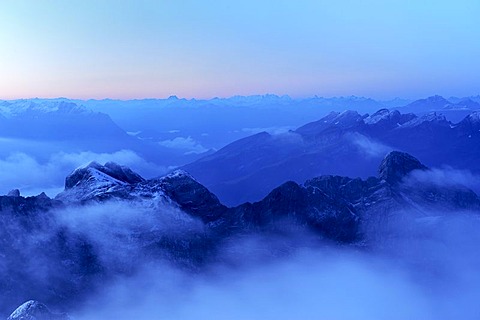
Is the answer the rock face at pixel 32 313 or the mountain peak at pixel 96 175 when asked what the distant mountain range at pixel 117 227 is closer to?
the mountain peak at pixel 96 175

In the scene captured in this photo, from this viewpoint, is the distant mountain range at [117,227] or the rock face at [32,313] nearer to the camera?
the rock face at [32,313]

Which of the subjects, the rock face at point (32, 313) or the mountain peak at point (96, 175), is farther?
the mountain peak at point (96, 175)

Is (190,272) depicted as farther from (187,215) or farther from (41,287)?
(41,287)

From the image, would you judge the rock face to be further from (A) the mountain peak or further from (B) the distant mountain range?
(A) the mountain peak

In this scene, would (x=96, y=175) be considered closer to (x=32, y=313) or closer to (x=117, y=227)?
(x=117, y=227)

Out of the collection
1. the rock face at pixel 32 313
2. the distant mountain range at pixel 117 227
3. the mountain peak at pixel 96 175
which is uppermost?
the mountain peak at pixel 96 175

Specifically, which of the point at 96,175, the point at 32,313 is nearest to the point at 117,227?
the point at 96,175

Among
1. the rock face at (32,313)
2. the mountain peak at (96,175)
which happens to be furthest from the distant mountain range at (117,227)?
the rock face at (32,313)

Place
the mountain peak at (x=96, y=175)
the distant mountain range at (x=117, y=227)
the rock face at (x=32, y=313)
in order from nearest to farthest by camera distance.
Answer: the rock face at (x=32, y=313) → the distant mountain range at (x=117, y=227) → the mountain peak at (x=96, y=175)

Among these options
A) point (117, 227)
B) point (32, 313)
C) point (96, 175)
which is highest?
point (96, 175)

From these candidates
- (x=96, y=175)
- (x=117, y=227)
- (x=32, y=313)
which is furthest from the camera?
(x=96, y=175)

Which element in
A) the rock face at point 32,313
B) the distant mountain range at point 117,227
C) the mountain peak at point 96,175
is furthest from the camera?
the mountain peak at point 96,175

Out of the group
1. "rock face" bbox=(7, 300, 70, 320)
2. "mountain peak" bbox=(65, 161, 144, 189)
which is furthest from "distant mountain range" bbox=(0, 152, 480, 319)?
"rock face" bbox=(7, 300, 70, 320)

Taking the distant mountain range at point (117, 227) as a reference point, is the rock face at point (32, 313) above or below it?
above
